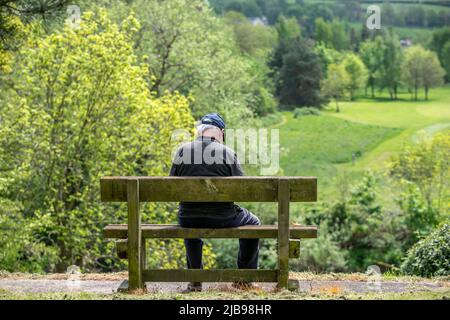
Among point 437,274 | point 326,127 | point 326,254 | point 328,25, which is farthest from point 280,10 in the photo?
point 437,274

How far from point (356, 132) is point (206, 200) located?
71.9 meters

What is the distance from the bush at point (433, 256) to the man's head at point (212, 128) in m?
3.39

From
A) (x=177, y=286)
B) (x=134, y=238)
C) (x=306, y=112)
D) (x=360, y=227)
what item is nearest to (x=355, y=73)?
(x=306, y=112)

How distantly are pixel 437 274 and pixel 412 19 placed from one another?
366ft

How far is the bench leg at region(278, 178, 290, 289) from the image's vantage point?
698 cm

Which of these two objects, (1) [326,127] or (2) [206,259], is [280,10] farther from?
(2) [206,259]

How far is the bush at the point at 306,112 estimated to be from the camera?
254 ft

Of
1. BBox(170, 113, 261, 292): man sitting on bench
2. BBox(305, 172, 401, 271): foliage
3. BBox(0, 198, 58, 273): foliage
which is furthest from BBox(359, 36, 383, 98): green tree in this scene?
BBox(170, 113, 261, 292): man sitting on bench

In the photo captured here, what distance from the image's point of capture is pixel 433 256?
30.6 feet

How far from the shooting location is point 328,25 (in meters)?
105

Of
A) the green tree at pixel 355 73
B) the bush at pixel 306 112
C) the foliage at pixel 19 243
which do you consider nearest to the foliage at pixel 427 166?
the foliage at pixel 19 243

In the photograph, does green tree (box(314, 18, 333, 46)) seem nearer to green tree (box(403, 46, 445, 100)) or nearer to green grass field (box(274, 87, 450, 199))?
green tree (box(403, 46, 445, 100))

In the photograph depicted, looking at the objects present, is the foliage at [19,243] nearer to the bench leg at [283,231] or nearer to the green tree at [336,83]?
the bench leg at [283,231]
